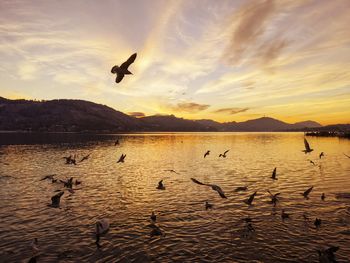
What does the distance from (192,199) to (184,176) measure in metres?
19.0

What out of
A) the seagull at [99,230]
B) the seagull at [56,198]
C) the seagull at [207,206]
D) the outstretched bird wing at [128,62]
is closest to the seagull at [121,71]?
the outstretched bird wing at [128,62]

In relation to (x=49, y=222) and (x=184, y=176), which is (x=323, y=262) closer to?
(x=49, y=222)

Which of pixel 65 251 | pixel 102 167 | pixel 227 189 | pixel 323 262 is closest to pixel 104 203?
pixel 65 251

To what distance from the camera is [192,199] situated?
3784 centimetres

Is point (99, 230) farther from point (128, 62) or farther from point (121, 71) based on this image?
point (128, 62)

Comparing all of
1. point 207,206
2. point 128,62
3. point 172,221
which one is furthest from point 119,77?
point 207,206

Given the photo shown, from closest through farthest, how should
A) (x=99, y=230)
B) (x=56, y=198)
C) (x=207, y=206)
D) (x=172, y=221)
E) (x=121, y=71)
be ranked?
(x=121, y=71) → (x=99, y=230) → (x=56, y=198) → (x=172, y=221) → (x=207, y=206)

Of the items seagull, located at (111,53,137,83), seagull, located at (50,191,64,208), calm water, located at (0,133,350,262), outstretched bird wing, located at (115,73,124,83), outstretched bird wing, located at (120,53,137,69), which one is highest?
outstretched bird wing, located at (120,53,137,69)

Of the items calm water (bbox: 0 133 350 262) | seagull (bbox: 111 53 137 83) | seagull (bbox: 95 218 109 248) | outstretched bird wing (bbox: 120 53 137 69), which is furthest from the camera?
seagull (bbox: 95 218 109 248)

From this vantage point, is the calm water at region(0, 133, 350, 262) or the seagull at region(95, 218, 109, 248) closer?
the calm water at region(0, 133, 350, 262)

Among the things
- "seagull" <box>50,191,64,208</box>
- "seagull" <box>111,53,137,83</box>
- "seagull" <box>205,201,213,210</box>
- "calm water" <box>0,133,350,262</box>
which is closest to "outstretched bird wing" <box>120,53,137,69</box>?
"seagull" <box>111,53,137,83</box>

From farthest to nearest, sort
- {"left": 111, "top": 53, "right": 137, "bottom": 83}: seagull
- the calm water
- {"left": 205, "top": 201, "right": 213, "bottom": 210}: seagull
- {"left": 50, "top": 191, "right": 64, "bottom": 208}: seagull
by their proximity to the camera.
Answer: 1. {"left": 205, "top": 201, "right": 213, "bottom": 210}: seagull
2. {"left": 50, "top": 191, "right": 64, "bottom": 208}: seagull
3. the calm water
4. {"left": 111, "top": 53, "right": 137, "bottom": 83}: seagull

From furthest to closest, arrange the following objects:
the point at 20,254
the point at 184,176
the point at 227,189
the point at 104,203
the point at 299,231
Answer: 1. the point at 184,176
2. the point at 227,189
3. the point at 104,203
4. the point at 299,231
5. the point at 20,254

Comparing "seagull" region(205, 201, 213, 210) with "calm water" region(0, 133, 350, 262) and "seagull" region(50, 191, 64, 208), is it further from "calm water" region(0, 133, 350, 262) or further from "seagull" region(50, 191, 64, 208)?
"seagull" region(50, 191, 64, 208)
